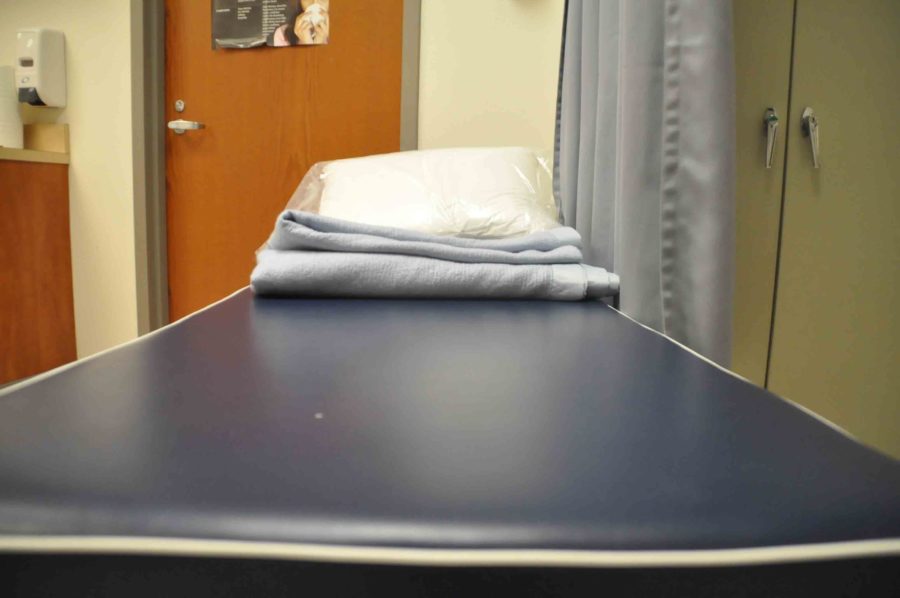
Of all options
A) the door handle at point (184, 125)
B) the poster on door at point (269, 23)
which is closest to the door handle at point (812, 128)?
the poster on door at point (269, 23)

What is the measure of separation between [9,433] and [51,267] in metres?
1.73

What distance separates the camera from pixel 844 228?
2.41ft

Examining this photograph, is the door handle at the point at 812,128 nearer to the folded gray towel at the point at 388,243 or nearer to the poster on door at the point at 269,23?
the folded gray towel at the point at 388,243

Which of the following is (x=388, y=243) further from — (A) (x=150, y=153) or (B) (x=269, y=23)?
(A) (x=150, y=153)

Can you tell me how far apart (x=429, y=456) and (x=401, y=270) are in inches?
18.5

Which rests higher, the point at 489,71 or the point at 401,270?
the point at 489,71

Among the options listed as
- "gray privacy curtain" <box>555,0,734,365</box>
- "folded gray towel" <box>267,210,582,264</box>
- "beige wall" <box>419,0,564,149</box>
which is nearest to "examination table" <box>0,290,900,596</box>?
"gray privacy curtain" <box>555,0,734,365</box>

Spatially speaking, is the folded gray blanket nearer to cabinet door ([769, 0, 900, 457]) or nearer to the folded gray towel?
the folded gray towel

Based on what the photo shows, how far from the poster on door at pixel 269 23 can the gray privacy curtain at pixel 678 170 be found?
3.50 ft

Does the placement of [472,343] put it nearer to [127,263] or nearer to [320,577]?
[320,577]

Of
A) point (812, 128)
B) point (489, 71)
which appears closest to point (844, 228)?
point (812, 128)

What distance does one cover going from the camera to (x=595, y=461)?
22 centimetres

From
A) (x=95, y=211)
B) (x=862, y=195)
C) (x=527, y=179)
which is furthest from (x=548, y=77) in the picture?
(x=95, y=211)

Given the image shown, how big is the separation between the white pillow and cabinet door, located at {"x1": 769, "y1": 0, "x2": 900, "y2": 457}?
0.40 meters
